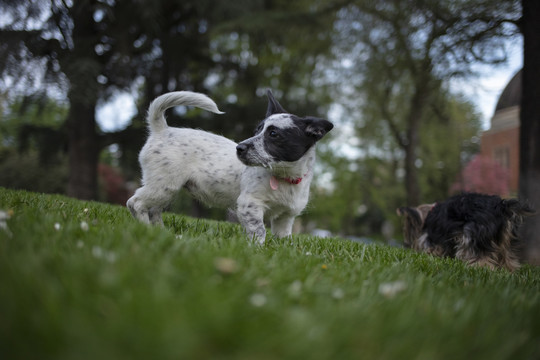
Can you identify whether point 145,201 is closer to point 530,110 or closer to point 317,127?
point 317,127

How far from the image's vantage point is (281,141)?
350 centimetres

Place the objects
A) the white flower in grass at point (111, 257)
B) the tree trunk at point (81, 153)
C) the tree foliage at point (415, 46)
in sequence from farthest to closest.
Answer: the tree trunk at point (81, 153) < the tree foliage at point (415, 46) < the white flower in grass at point (111, 257)

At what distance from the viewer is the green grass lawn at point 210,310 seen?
99 cm

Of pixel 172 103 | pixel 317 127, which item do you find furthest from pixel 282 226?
pixel 172 103

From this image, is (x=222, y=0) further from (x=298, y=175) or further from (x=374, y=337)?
(x=374, y=337)

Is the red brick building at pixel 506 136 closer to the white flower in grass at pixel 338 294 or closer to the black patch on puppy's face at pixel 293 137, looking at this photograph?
the black patch on puppy's face at pixel 293 137

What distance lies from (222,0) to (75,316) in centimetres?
1079

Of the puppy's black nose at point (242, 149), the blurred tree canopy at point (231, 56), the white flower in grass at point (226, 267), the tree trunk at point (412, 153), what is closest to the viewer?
the white flower in grass at point (226, 267)

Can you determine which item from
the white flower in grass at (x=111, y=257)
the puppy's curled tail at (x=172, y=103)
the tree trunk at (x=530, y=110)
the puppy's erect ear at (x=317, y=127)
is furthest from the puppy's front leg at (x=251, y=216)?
the tree trunk at (x=530, y=110)

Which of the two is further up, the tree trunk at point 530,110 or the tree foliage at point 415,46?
the tree foliage at point 415,46

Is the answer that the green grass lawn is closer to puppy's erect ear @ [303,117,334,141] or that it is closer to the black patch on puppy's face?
the black patch on puppy's face

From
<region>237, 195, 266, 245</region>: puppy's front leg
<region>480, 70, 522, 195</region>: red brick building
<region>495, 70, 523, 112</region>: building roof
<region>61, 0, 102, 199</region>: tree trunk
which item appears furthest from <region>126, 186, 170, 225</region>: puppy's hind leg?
<region>480, 70, 522, 195</region>: red brick building

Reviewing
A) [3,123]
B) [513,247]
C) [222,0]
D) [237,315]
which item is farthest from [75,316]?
[3,123]

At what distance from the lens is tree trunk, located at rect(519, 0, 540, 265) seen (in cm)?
609
